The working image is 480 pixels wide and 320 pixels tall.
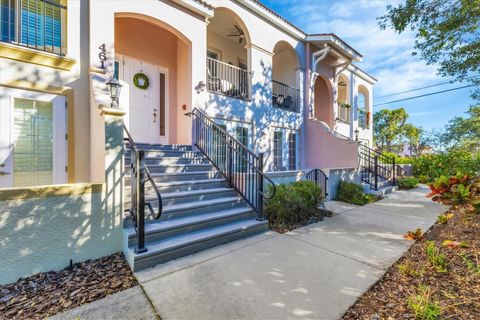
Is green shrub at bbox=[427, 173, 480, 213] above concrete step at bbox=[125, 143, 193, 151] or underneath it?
underneath

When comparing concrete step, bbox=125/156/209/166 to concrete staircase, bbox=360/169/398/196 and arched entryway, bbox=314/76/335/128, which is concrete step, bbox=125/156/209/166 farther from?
arched entryway, bbox=314/76/335/128

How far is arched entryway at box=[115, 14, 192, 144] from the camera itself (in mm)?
6434

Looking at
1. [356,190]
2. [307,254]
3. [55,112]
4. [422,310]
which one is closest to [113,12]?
[55,112]

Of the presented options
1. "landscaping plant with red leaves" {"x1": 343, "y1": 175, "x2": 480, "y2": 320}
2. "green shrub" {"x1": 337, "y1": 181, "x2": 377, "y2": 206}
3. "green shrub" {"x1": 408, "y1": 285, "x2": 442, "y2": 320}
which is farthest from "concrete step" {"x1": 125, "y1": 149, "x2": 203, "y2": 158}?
"green shrub" {"x1": 408, "y1": 285, "x2": 442, "y2": 320}

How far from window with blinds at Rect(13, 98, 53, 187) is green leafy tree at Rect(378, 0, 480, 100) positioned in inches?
357

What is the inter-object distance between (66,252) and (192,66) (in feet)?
17.4

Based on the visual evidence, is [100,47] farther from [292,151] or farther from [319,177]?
[292,151]

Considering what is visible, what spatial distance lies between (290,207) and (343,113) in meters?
10.0

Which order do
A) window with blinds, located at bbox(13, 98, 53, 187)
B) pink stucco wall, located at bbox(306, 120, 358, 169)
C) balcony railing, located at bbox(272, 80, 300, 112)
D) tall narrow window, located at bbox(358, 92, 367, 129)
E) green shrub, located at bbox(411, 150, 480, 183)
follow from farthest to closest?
tall narrow window, located at bbox(358, 92, 367, 129) → green shrub, located at bbox(411, 150, 480, 183) → balcony railing, located at bbox(272, 80, 300, 112) → pink stucco wall, located at bbox(306, 120, 358, 169) → window with blinds, located at bbox(13, 98, 53, 187)

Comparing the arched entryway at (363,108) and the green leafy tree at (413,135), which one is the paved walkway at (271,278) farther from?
the green leafy tree at (413,135)

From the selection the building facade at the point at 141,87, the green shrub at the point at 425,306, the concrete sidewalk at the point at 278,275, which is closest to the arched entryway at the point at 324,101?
the building facade at the point at 141,87

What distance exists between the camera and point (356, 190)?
7.56 meters

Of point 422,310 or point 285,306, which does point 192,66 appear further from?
point 422,310

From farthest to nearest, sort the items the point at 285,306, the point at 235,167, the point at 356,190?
the point at 356,190 < the point at 235,167 < the point at 285,306
